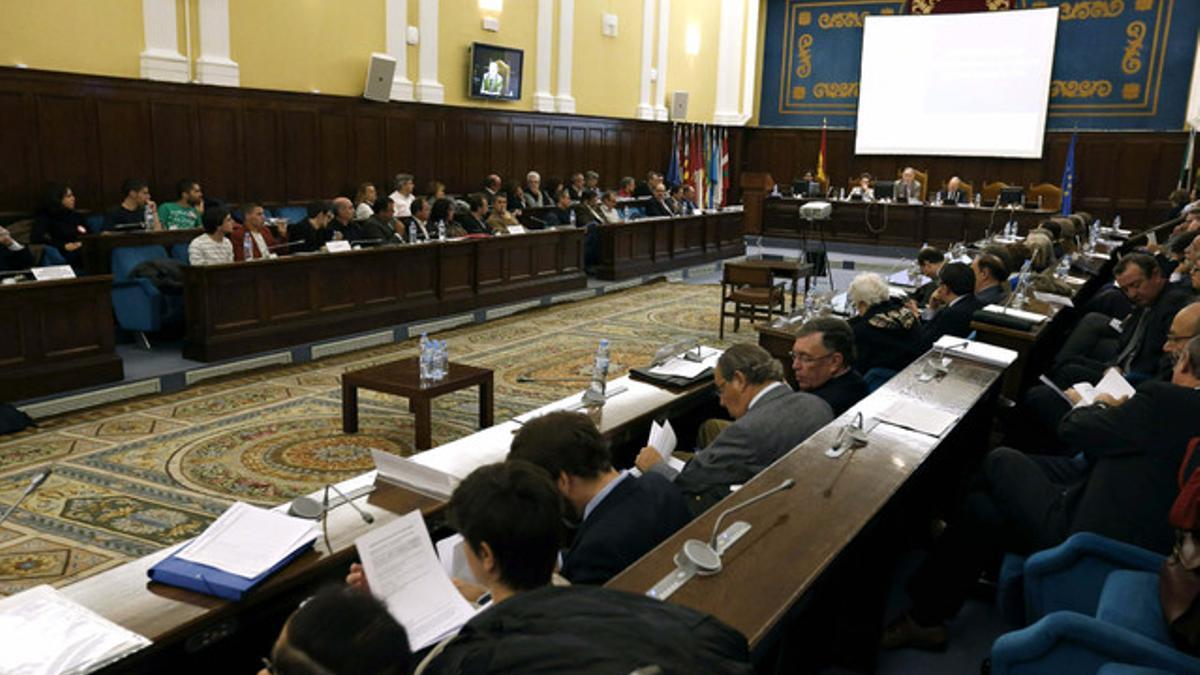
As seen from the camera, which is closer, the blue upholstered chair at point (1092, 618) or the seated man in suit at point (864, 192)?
the blue upholstered chair at point (1092, 618)

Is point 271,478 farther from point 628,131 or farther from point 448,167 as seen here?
point 628,131

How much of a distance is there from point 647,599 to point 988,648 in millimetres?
2486

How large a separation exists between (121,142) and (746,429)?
747cm

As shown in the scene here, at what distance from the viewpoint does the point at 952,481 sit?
445cm

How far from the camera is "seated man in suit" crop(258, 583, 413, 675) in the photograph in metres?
1.37

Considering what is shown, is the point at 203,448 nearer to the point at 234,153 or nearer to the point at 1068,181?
the point at 234,153

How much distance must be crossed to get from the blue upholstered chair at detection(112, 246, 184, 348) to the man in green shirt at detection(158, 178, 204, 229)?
941mm

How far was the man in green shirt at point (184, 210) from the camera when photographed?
321 inches

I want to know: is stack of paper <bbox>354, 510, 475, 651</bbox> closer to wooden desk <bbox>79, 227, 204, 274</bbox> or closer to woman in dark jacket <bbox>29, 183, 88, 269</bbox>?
wooden desk <bbox>79, 227, 204, 274</bbox>

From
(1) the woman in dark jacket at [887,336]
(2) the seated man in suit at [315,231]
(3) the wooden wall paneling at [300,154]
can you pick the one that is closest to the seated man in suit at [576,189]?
(3) the wooden wall paneling at [300,154]

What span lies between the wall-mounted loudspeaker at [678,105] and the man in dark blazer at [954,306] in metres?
10.7

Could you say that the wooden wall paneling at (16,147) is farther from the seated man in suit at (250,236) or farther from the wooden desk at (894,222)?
the wooden desk at (894,222)

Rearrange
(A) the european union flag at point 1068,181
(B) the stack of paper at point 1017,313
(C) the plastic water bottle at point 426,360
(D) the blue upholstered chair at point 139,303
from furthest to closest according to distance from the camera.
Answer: (A) the european union flag at point 1068,181
(D) the blue upholstered chair at point 139,303
(B) the stack of paper at point 1017,313
(C) the plastic water bottle at point 426,360

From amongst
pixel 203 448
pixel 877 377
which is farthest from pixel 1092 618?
pixel 203 448
